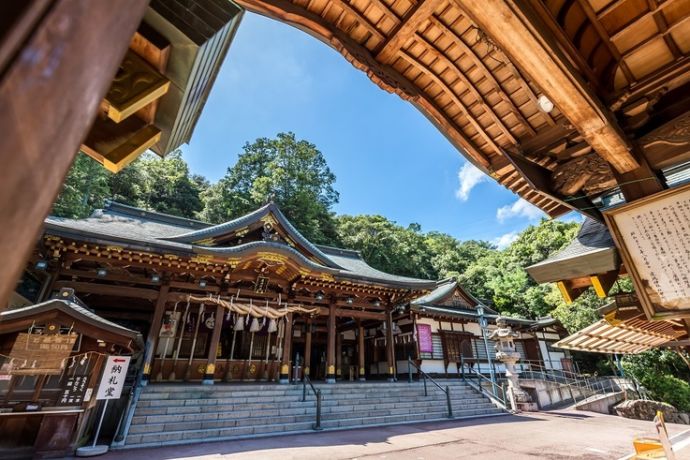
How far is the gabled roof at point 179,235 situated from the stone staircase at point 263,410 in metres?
3.60

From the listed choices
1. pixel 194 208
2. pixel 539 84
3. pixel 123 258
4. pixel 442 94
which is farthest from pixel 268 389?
pixel 194 208

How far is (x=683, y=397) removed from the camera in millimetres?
15242

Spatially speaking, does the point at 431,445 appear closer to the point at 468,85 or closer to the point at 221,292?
the point at 468,85

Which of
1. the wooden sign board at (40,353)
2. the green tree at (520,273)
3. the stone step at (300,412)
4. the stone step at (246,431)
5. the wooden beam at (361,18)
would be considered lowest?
the stone step at (246,431)

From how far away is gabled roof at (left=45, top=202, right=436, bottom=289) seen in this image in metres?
8.06

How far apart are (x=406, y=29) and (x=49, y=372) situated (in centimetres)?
753

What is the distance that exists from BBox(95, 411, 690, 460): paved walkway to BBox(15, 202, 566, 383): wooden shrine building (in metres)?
3.02

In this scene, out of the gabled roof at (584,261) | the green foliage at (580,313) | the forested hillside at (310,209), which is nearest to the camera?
the gabled roof at (584,261)

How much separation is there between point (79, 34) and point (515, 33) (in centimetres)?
232

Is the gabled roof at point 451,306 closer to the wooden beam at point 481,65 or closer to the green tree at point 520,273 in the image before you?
the green tree at point 520,273

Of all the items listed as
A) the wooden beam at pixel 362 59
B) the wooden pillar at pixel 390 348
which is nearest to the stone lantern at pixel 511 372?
the wooden pillar at pixel 390 348

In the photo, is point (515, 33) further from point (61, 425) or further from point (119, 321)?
point (119, 321)

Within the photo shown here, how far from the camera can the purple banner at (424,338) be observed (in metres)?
15.2

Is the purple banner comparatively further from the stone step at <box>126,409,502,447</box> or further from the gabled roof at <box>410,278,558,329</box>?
the stone step at <box>126,409,502,447</box>
